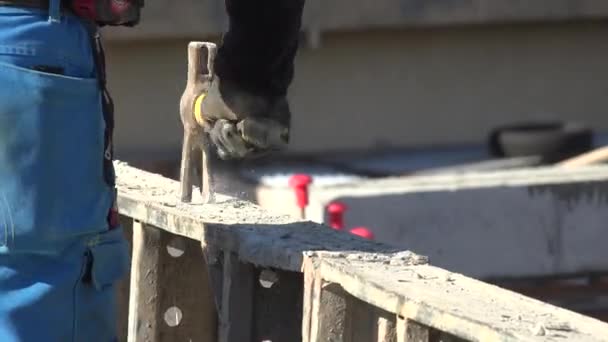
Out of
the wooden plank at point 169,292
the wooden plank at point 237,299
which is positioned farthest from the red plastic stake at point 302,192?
the wooden plank at point 237,299

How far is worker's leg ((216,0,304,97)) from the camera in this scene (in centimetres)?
382

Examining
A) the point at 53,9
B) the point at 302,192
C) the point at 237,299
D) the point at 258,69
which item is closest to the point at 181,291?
the point at 237,299

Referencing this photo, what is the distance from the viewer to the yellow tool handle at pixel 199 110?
4.11m

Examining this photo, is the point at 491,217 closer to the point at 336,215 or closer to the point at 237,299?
the point at 336,215

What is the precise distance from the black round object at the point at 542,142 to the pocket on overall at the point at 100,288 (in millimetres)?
8143

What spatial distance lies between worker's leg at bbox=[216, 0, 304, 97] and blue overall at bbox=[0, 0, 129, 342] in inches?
17.6

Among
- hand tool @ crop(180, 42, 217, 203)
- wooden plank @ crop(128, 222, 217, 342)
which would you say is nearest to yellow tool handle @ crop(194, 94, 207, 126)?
hand tool @ crop(180, 42, 217, 203)

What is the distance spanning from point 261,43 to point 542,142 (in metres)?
8.09

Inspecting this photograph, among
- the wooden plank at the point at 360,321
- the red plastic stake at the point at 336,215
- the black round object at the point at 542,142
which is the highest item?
the black round object at the point at 542,142

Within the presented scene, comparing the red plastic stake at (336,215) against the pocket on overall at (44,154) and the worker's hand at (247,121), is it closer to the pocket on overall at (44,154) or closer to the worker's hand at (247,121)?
the worker's hand at (247,121)

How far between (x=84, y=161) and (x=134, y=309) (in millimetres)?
1066

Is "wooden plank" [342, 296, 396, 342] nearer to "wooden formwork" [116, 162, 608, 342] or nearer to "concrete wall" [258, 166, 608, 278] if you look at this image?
"wooden formwork" [116, 162, 608, 342]

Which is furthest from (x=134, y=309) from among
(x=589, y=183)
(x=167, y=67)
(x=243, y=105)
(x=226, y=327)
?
(x=167, y=67)

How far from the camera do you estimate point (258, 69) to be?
3844 millimetres
